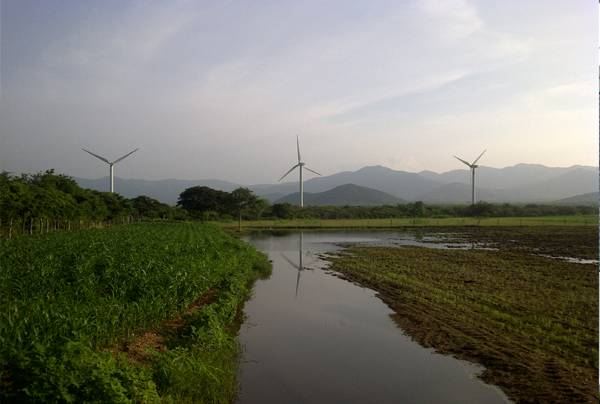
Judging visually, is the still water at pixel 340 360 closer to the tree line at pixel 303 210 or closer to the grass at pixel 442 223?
the grass at pixel 442 223

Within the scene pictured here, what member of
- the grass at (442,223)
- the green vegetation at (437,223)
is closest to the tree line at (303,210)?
the green vegetation at (437,223)

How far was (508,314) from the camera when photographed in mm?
11617

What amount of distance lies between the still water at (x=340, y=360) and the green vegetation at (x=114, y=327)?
64 cm

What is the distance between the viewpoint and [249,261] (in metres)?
21.1

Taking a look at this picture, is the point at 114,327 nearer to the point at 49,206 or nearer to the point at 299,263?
the point at 299,263

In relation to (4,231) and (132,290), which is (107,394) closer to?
(132,290)

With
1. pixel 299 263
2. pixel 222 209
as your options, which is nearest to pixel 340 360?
pixel 299 263

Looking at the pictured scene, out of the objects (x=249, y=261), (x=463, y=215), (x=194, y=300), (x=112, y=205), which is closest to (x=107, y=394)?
(x=194, y=300)

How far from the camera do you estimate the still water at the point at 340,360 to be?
7.34 m

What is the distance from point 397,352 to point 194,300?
616 cm

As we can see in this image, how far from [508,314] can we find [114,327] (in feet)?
31.5

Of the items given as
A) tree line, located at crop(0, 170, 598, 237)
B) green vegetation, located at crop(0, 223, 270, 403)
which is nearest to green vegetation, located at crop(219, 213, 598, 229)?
tree line, located at crop(0, 170, 598, 237)

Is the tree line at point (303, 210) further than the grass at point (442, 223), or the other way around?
the tree line at point (303, 210)

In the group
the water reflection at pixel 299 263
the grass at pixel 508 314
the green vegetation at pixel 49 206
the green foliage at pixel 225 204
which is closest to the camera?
the grass at pixel 508 314
